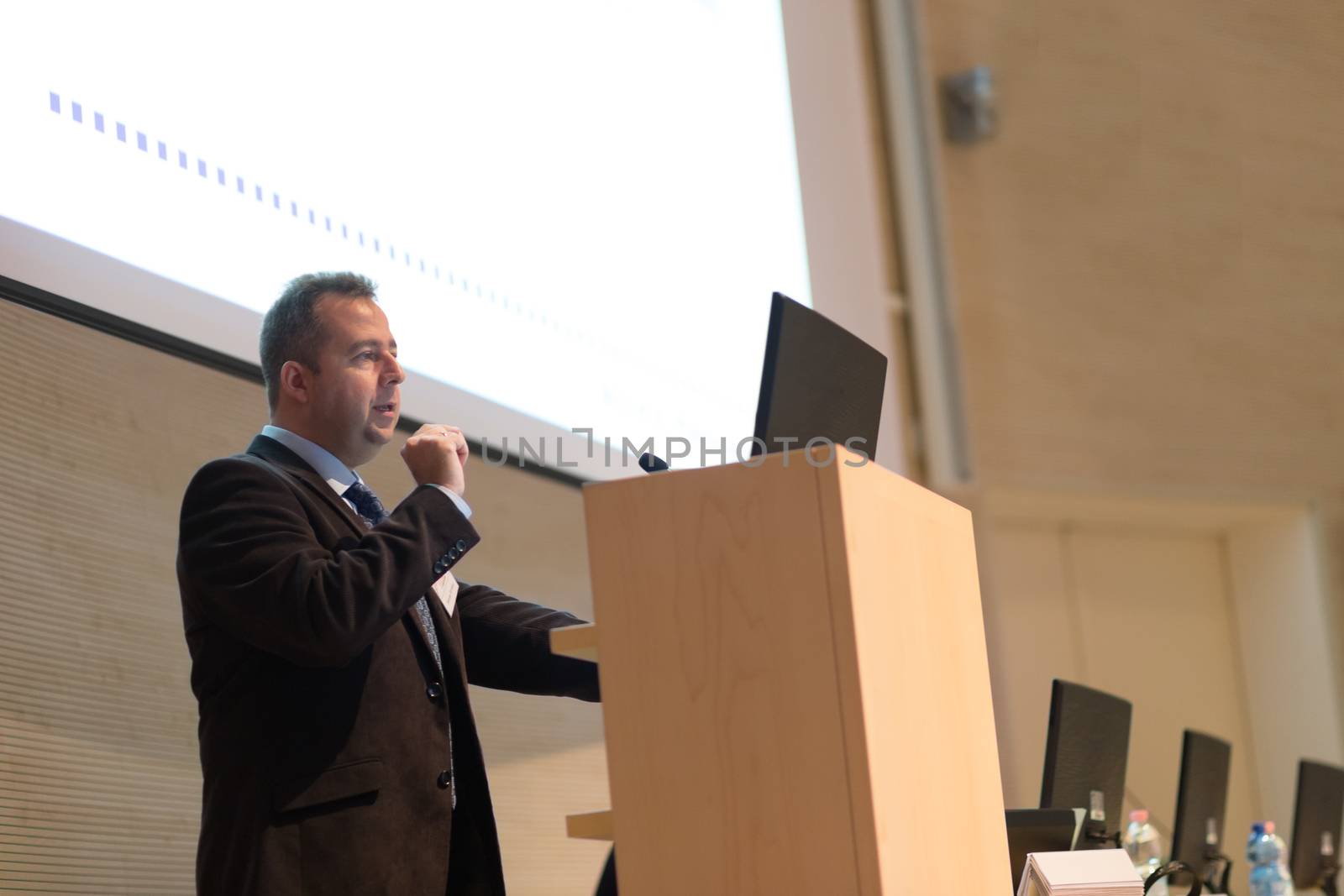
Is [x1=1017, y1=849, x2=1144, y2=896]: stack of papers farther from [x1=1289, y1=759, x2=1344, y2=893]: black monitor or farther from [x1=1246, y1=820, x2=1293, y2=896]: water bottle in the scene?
[x1=1289, y1=759, x2=1344, y2=893]: black monitor

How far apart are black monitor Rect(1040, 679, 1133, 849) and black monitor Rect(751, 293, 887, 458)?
1.91ft

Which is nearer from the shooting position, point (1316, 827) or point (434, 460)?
point (434, 460)

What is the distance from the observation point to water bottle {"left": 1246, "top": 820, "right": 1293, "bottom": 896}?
9.30ft

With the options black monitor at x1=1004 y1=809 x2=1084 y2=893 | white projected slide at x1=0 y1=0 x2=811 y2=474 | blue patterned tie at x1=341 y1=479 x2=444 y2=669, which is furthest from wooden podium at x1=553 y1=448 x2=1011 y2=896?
white projected slide at x1=0 y1=0 x2=811 y2=474

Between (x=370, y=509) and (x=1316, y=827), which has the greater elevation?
(x=370, y=509)

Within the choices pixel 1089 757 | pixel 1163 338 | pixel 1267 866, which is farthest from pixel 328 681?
pixel 1163 338

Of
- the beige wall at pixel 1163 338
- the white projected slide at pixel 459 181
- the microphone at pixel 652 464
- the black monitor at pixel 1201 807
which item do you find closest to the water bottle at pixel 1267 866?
the black monitor at pixel 1201 807

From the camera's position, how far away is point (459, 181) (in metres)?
2.80

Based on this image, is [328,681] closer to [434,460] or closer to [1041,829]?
[434,460]

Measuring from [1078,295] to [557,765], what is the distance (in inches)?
144

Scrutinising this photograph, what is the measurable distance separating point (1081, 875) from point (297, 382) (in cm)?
118

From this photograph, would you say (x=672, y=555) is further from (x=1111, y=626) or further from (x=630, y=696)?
(x=1111, y=626)

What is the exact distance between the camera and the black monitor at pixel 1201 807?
115 inches

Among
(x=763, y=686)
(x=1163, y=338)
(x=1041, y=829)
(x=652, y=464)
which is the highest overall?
(x=1163, y=338)
